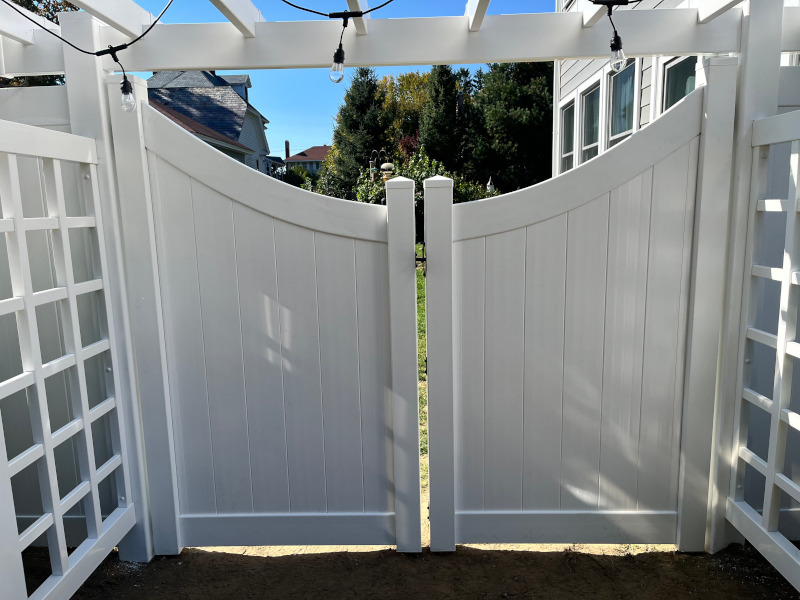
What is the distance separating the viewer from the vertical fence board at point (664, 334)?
218cm

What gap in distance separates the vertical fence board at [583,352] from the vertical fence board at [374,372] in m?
0.74

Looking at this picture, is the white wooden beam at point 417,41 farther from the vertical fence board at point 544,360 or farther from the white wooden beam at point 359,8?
the vertical fence board at point 544,360

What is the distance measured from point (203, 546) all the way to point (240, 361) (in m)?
0.86

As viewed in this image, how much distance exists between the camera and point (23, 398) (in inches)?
91.0

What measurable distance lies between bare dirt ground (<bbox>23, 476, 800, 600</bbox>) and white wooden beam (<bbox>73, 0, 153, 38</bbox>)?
6.92ft

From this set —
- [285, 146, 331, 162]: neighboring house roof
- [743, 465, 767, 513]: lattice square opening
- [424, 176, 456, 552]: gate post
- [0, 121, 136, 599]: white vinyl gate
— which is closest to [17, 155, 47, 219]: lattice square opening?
[0, 121, 136, 599]: white vinyl gate

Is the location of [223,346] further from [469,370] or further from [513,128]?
[513,128]

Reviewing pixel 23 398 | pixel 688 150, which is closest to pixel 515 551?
pixel 688 150

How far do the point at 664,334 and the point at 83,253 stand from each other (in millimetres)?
2332

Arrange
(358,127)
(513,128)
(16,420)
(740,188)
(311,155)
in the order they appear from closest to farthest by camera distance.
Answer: (740,188) < (16,420) < (513,128) < (358,127) < (311,155)

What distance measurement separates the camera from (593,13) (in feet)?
6.74

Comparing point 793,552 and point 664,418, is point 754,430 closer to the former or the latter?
point 664,418

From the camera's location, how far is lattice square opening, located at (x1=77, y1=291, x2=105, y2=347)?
7.20 feet

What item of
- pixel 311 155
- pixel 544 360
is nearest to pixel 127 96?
pixel 544 360
